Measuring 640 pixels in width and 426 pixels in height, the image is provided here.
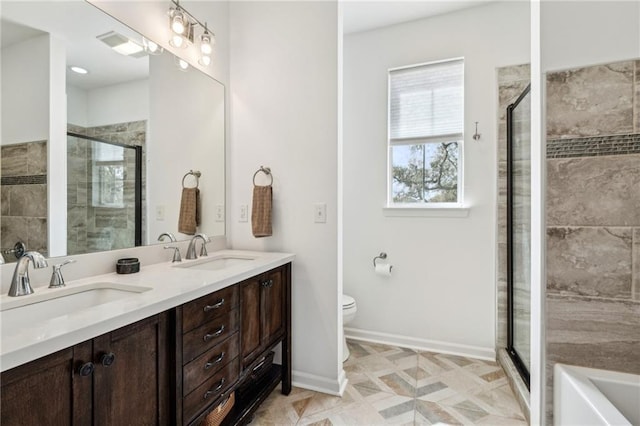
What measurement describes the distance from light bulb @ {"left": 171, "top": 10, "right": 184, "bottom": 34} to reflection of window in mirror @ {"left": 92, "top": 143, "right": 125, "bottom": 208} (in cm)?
73

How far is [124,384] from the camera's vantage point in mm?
890

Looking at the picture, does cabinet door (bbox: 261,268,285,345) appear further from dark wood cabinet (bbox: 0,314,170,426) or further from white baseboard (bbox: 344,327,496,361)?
white baseboard (bbox: 344,327,496,361)

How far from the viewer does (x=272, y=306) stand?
5.63 ft

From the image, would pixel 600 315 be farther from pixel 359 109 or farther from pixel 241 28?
pixel 241 28

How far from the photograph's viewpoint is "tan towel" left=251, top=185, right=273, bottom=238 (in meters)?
1.94

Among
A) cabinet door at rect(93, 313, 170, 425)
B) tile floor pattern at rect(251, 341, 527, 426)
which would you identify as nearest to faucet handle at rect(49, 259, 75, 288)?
cabinet door at rect(93, 313, 170, 425)

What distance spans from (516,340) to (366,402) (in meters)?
1.21

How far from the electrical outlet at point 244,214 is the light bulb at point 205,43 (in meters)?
0.99

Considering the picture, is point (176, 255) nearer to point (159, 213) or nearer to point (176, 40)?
point (159, 213)

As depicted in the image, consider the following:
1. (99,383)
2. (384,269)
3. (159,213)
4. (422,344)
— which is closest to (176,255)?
(159,213)

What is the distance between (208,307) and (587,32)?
73.0 inches

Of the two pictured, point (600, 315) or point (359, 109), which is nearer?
point (600, 315)

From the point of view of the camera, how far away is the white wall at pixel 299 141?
189 cm

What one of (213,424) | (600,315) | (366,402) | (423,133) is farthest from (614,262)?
(213,424)
